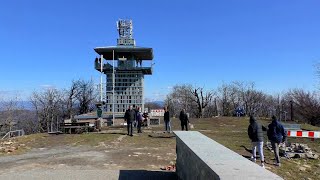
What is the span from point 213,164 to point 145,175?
6.04 meters

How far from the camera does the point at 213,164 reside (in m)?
5.64

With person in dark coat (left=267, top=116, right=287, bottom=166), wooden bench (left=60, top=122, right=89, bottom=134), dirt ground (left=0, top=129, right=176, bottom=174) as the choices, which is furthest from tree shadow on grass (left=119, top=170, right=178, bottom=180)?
wooden bench (left=60, top=122, right=89, bottom=134)

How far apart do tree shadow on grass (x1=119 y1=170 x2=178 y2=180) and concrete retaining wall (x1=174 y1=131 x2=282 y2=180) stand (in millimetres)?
2030

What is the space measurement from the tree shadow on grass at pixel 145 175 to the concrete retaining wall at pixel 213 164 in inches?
79.9

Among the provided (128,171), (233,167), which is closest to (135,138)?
(128,171)

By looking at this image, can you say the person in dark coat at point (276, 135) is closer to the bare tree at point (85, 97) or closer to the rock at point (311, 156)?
the rock at point (311, 156)

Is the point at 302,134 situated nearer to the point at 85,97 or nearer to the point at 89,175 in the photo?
the point at 89,175

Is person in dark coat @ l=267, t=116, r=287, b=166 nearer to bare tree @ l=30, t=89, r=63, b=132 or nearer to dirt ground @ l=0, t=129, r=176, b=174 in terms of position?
dirt ground @ l=0, t=129, r=176, b=174

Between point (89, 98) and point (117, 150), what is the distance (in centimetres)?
5514

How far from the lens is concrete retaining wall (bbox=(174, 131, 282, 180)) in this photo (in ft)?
16.1

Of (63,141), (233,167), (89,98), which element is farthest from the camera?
(89,98)

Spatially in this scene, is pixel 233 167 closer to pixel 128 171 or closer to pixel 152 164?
pixel 128 171

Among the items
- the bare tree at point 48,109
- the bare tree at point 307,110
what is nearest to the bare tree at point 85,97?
the bare tree at point 48,109

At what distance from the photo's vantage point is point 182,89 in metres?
104
